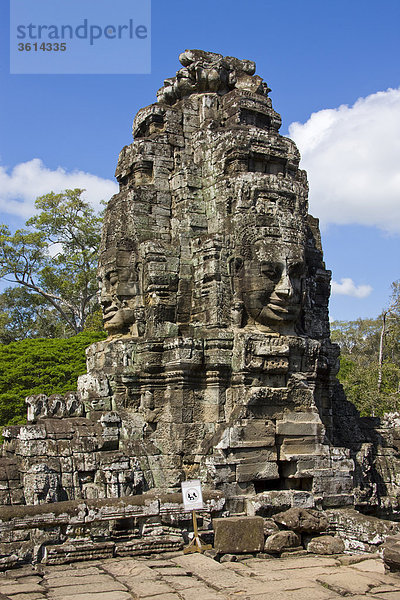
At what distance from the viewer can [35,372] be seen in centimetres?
2578

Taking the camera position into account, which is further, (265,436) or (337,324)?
(337,324)

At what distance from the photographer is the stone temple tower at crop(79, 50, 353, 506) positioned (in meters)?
10.6

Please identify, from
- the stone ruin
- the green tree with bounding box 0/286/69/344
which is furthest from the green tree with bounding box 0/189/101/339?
the stone ruin

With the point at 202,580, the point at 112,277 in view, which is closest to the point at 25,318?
the point at 112,277

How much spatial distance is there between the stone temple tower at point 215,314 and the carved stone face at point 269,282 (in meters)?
0.02

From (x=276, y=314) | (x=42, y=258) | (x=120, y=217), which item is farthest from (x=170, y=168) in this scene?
(x=42, y=258)

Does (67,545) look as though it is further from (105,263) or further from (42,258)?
(42,258)

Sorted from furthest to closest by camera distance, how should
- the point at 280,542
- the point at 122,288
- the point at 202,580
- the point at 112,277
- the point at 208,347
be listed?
the point at 112,277 → the point at 122,288 → the point at 208,347 → the point at 280,542 → the point at 202,580

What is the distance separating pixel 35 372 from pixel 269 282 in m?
16.8

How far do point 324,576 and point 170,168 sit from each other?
7918mm

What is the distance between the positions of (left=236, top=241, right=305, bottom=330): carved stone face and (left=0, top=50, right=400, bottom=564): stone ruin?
2cm

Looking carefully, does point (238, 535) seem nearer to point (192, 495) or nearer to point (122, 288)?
point (192, 495)

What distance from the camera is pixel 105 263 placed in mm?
12203

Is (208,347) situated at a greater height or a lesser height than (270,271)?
lesser
